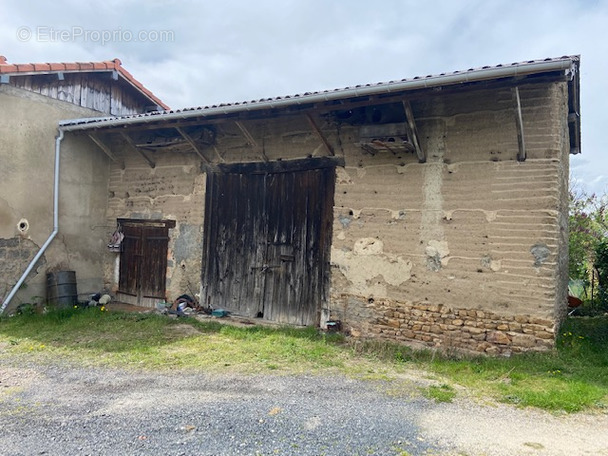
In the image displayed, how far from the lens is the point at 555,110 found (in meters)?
5.33

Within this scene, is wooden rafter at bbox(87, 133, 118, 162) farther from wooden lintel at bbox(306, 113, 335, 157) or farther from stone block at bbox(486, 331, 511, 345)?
stone block at bbox(486, 331, 511, 345)

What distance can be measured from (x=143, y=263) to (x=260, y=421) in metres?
6.14

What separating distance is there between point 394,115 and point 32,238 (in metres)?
6.89

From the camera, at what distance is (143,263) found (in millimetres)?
8742

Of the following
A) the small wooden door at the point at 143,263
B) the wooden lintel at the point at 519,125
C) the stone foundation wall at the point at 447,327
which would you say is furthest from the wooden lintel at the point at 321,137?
the small wooden door at the point at 143,263

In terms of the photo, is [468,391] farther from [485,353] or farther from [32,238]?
[32,238]

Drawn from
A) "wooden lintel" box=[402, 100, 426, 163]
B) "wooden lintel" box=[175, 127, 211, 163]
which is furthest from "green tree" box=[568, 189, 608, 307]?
"wooden lintel" box=[175, 127, 211, 163]

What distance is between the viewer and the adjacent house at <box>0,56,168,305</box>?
7.58 m

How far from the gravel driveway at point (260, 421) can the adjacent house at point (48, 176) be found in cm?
409

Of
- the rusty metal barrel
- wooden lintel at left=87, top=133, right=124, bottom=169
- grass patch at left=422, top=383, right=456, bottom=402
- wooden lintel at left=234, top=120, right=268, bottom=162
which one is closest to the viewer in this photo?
grass patch at left=422, top=383, right=456, bottom=402

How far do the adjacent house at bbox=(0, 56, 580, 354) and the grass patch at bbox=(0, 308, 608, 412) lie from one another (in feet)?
1.48

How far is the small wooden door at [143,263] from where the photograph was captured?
8.51 meters

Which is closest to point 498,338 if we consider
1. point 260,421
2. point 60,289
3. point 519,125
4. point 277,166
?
point 519,125

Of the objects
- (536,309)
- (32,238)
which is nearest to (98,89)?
(32,238)
